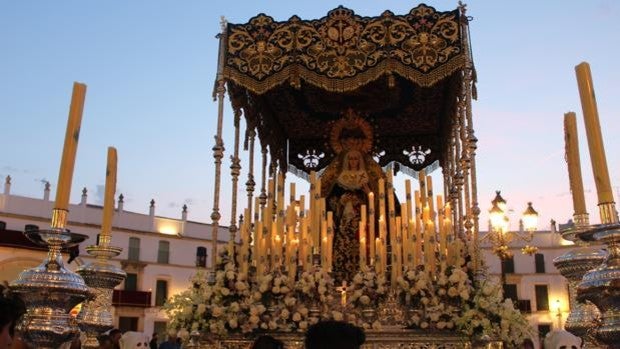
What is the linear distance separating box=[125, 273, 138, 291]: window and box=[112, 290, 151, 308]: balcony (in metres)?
0.78

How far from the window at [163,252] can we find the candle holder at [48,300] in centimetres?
3451

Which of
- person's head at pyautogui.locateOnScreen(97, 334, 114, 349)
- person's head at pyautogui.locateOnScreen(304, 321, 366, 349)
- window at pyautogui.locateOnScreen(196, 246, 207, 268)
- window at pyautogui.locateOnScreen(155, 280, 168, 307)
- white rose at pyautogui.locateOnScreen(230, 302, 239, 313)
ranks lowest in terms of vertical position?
person's head at pyautogui.locateOnScreen(97, 334, 114, 349)

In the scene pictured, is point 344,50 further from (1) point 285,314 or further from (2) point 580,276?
(2) point 580,276

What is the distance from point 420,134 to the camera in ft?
38.5

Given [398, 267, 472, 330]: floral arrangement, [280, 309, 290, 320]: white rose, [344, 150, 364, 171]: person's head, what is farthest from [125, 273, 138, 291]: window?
[398, 267, 472, 330]: floral arrangement

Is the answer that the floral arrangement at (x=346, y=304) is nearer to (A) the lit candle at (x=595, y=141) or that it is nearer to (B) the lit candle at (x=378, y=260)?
(B) the lit candle at (x=378, y=260)

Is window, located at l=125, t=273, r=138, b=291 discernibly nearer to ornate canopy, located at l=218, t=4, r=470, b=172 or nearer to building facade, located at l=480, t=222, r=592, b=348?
building facade, located at l=480, t=222, r=592, b=348

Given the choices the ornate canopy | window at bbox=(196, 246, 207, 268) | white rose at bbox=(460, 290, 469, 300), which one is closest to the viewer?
white rose at bbox=(460, 290, 469, 300)

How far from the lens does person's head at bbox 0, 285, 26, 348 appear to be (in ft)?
8.16

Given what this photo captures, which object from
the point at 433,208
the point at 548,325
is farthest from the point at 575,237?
the point at 548,325

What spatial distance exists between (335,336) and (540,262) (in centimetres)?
4035

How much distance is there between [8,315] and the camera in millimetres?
2527

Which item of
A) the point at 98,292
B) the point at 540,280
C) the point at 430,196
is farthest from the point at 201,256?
the point at 98,292

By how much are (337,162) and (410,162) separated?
1.87 m
